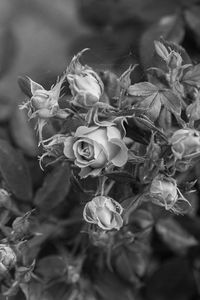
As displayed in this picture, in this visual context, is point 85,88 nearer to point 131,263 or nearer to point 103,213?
point 103,213

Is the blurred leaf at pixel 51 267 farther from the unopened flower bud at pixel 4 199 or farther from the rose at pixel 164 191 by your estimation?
the rose at pixel 164 191

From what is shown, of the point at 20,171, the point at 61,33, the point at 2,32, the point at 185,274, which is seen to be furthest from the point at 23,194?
the point at 61,33

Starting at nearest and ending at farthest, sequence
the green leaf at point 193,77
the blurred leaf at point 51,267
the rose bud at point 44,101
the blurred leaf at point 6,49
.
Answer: the rose bud at point 44,101 < the green leaf at point 193,77 < the blurred leaf at point 51,267 < the blurred leaf at point 6,49

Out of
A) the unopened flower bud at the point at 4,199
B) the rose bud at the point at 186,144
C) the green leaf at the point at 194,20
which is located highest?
the rose bud at the point at 186,144

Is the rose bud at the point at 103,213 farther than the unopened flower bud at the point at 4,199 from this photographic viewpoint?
No

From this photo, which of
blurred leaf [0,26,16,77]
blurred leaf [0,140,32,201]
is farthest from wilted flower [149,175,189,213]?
blurred leaf [0,26,16,77]

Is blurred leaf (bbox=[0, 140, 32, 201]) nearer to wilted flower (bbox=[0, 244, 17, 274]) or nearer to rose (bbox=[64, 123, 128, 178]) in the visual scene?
wilted flower (bbox=[0, 244, 17, 274])

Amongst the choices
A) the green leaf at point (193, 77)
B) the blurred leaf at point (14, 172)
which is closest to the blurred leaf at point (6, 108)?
the blurred leaf at point (14, 172)
